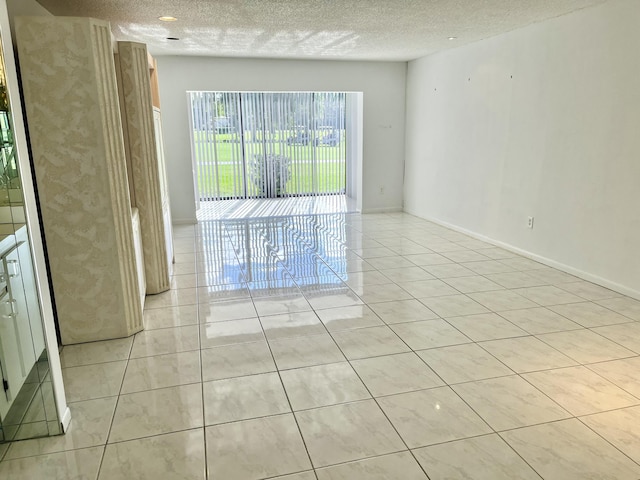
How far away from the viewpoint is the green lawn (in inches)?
365

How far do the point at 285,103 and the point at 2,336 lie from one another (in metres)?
8.18

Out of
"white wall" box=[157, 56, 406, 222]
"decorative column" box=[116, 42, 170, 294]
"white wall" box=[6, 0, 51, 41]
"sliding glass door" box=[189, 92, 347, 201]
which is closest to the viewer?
"white wall" box=[6, 0, 51, 41]

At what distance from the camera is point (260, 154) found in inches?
381

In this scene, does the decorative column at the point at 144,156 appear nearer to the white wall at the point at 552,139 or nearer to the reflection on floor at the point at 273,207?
the reflection on floor at the point at 273,207

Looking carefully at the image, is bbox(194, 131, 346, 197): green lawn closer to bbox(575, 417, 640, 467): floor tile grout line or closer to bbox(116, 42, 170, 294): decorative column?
bbox(116, 42, 170, 294): decorative column

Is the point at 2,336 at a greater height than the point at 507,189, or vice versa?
the point at 507,189

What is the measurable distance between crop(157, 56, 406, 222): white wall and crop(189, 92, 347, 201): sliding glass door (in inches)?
78.4

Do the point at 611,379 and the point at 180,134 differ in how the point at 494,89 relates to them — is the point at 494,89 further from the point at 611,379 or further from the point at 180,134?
the point at 180,134

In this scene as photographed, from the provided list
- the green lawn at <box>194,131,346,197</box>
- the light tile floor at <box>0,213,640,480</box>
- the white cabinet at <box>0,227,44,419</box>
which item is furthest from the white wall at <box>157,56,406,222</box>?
the white cabinet at <box>0,227,44,419</box>

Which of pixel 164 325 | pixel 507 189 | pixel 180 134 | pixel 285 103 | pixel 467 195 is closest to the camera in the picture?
pixel 164 325

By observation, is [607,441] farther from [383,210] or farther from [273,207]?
[273,207]

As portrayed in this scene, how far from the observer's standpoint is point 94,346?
3.10 metres

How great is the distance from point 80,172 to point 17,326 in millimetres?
1156

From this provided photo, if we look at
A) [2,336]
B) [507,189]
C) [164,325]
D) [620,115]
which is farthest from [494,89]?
[2,336]
